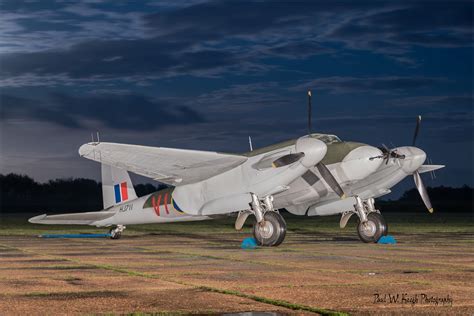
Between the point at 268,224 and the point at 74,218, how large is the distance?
9.41 metres

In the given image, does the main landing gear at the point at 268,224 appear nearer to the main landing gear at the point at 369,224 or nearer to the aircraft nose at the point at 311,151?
the aircraft nose at the point at 311,151

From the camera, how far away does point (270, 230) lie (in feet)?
70.9

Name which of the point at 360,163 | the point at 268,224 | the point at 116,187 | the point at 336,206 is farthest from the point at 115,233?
the point at 360,163

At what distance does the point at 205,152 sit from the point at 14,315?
13.4m

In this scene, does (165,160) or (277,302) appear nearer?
(277,302)

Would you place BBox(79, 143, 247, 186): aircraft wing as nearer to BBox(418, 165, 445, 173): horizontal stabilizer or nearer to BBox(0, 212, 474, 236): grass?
BBox(418, 165, 445, 173): horizontal stabilizer

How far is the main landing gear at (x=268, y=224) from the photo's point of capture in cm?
2155

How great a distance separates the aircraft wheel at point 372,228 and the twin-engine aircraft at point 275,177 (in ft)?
0.11

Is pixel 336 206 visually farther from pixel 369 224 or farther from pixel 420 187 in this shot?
pixel 420 187

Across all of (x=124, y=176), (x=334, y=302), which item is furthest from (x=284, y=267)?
(x=124, y=176)

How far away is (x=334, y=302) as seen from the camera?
1008 cm

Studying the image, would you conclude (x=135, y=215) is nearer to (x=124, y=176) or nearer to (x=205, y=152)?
(x=124, y=176)

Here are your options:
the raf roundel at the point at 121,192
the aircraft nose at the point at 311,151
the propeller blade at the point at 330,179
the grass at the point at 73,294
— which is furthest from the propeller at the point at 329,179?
the grass at the point at 73,294

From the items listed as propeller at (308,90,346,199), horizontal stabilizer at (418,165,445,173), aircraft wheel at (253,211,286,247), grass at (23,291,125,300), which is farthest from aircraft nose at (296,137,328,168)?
grass at (23,291,125,300)
